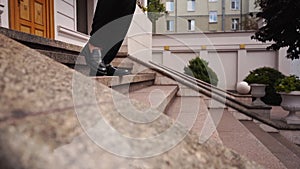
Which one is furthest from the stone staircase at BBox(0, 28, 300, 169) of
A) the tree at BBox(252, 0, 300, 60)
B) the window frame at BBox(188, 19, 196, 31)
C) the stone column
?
the window frame at BBox(188, 19, 196, 31)

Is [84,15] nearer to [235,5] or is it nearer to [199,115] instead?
[199,115]

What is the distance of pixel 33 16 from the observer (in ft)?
11.8

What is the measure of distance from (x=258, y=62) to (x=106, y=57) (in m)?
10.3

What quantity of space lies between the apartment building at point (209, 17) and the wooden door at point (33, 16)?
7.15 meters

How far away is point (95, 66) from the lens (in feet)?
6.70

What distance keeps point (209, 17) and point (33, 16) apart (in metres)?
10.5

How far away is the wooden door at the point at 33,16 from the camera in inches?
124

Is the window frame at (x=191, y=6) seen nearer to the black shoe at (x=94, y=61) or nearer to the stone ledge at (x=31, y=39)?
the stone ledge at (x=31, y=39)

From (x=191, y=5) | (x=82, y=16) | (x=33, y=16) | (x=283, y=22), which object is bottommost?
(x=33, y=16)

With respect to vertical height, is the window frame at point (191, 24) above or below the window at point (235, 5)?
below

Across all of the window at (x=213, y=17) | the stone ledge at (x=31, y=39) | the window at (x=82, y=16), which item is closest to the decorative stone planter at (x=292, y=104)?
the stone ledge at (x=31, y=39)

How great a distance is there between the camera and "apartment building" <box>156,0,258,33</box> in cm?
1180

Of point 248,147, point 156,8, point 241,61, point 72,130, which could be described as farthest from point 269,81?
point 72,130

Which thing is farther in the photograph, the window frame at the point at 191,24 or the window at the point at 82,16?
the window frame at the point at 191,24
